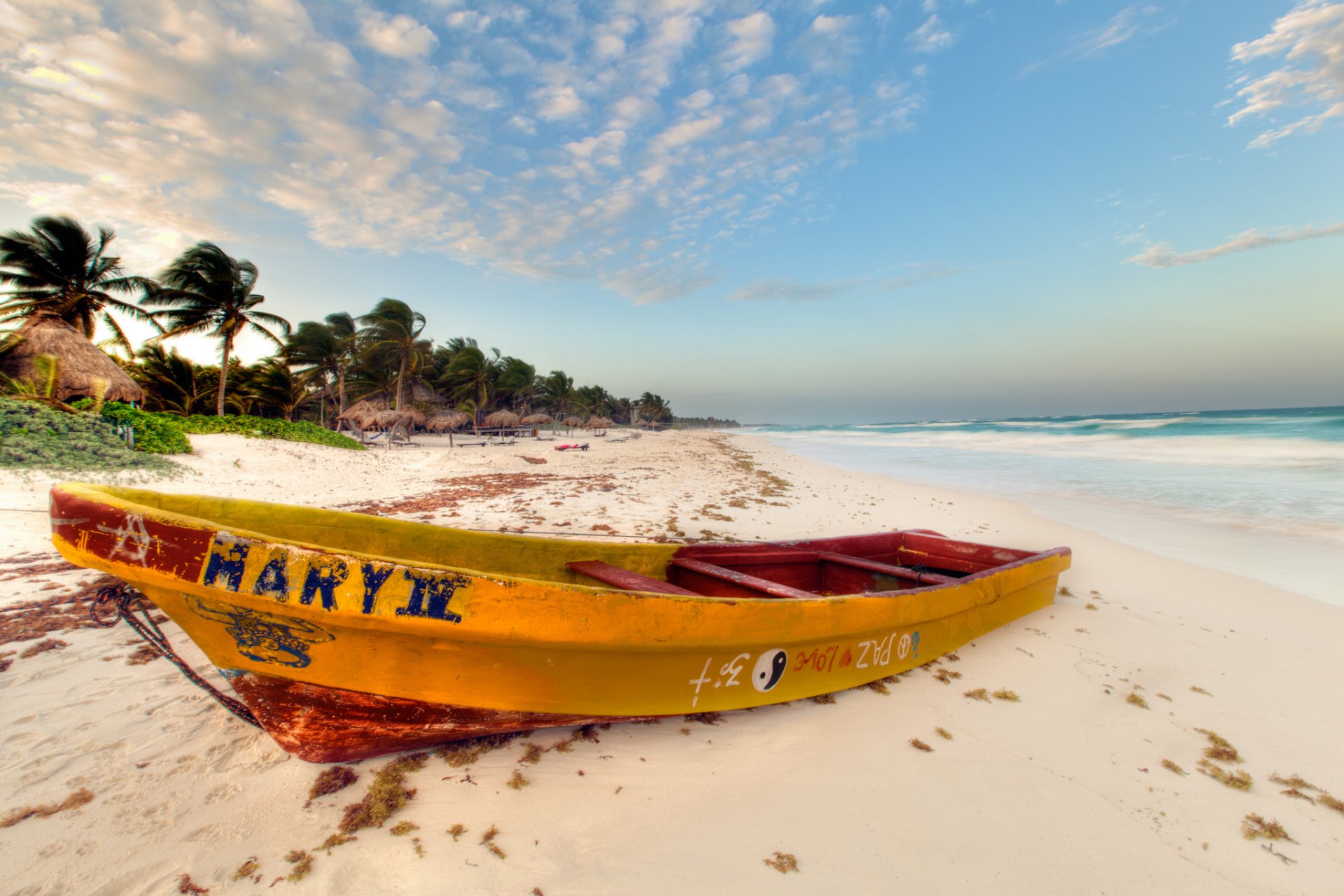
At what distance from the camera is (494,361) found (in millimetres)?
52344

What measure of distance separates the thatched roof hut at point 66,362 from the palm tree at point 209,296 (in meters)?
4.91

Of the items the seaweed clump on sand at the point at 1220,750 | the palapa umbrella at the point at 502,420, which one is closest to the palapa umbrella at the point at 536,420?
the palapa umbrella at the point at 502,420

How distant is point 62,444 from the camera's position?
9852 millimetres

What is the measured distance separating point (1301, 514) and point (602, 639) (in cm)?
1461

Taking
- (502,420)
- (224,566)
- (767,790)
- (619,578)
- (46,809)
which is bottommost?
(767,790)

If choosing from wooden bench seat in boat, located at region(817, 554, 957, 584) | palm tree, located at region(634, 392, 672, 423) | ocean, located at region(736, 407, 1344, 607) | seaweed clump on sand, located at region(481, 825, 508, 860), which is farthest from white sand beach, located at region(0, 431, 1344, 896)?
palm tree, located at region(634, 392, 672, 423)

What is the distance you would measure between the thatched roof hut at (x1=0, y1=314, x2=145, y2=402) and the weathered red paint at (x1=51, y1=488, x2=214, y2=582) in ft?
56.8

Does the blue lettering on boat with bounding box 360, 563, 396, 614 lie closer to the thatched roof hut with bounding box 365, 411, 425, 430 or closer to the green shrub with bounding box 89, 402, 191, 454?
the green shrub with bounding box 89, 402, 191, 454

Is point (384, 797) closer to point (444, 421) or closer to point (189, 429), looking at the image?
point (189, 429)

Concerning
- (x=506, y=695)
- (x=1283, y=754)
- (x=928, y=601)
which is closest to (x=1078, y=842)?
(x=928, y=601)

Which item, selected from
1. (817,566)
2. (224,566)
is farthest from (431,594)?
(817,566)

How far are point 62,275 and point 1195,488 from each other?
3702 centimetres

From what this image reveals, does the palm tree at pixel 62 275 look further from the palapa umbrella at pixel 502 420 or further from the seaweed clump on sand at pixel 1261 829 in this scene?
the seaweed clump on sand at pixel 1261 829

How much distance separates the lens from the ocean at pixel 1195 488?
7184mm
